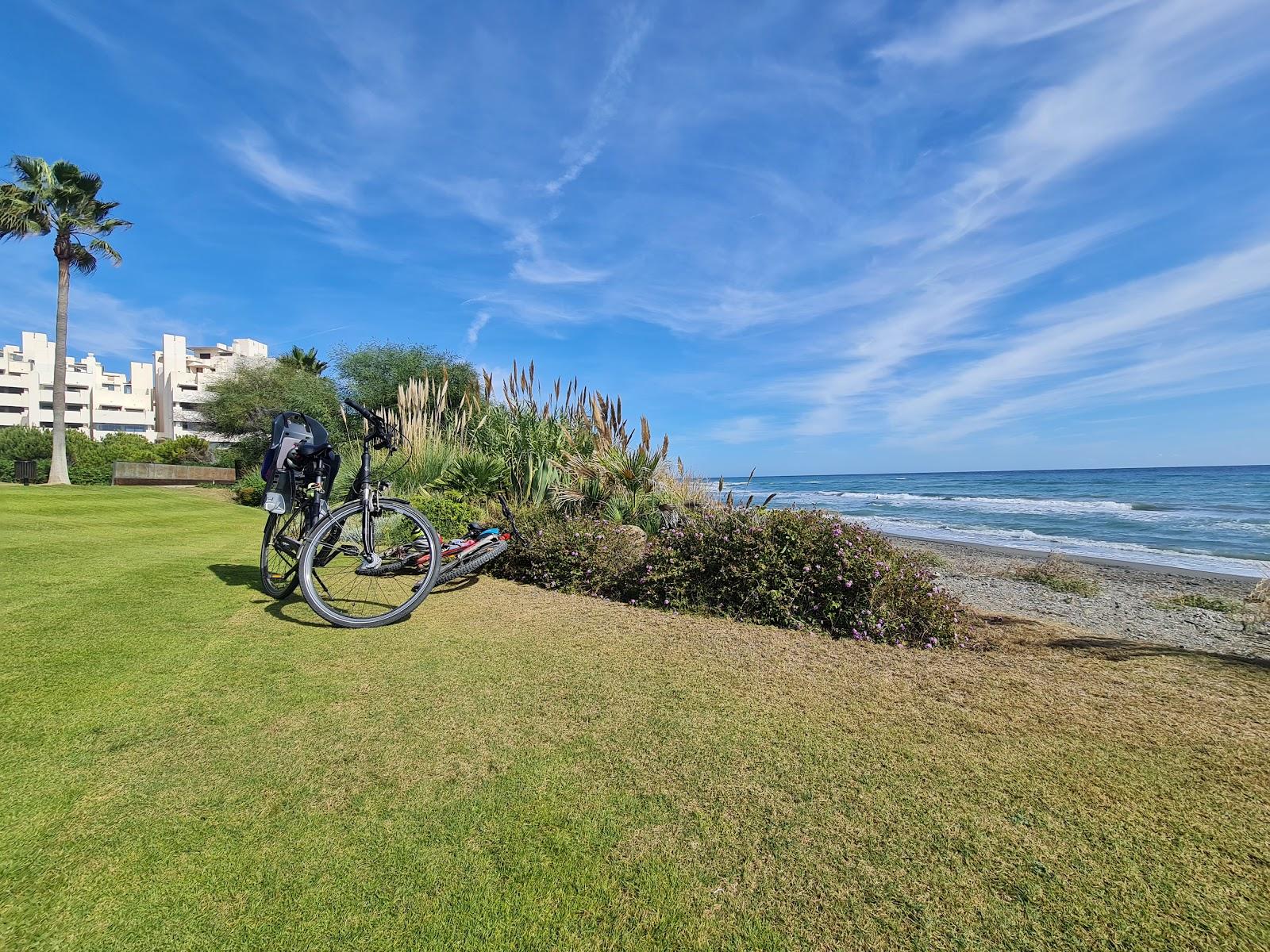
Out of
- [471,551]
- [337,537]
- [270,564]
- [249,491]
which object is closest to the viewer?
[337,537]

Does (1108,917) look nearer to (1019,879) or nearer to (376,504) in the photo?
(1019,879)

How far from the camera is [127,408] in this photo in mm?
74812

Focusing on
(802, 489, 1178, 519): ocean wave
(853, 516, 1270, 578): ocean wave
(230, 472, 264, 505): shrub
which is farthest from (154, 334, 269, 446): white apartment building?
(853, 516, 1270, 578): ocean wave

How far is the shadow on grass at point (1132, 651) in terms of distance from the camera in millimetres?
4387

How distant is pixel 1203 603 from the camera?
9.02 meters

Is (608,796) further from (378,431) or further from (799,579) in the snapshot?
(378,431)

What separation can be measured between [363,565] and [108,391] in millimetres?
97116

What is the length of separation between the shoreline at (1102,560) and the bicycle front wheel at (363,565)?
30.2 feet

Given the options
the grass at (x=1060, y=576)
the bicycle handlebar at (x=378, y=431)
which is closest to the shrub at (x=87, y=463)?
the bicycle handlebar at (x=378, y=431)

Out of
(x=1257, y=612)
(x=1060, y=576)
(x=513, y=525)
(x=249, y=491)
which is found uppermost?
(x=249, y=491)

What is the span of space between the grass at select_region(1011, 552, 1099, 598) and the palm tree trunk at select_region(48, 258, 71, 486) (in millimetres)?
36024

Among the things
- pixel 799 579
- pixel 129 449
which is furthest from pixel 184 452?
pixel 799 579

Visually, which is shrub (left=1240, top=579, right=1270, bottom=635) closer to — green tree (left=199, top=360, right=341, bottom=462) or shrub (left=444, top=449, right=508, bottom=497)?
shrub (left=444, top=449, right=508, bottom=497)

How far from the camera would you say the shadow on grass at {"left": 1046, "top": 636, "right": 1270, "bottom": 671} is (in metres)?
4.39
